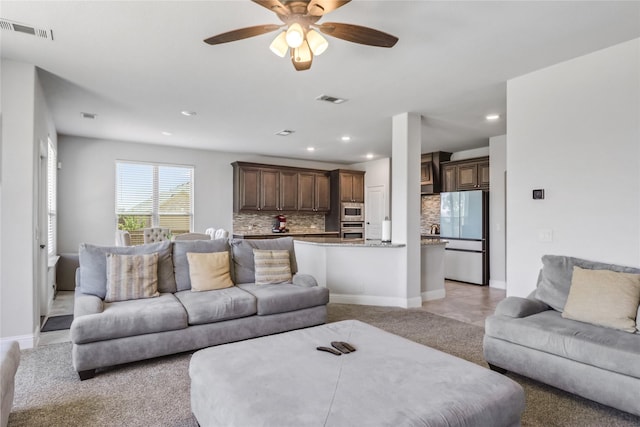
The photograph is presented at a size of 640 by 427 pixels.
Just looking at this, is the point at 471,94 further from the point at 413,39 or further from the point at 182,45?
the point at 182,45

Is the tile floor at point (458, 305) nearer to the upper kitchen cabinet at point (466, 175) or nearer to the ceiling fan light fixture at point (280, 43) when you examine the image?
the upper kitchen cabinet at point (466, 175)

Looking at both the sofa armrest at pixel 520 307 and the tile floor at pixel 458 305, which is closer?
the sofa armrest at pixel 520 307

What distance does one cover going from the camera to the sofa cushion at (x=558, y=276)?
291 cm

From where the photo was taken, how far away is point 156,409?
229 centimetres

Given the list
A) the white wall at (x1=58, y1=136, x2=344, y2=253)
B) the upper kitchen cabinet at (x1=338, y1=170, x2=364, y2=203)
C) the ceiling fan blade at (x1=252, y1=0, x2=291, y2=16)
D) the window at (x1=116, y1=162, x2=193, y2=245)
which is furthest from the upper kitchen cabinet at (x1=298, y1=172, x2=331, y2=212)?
the ceiling fan blade at (x1=252, y1=0, x2=291, y2=16)

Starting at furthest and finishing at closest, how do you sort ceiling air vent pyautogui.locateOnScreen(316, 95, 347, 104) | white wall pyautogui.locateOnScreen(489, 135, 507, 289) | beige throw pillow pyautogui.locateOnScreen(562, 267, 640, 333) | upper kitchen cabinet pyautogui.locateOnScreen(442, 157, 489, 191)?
upper kitchen cabinet pyautogui.locateOnScreen(442, 157, 489, 191) < white wall pyautogui.locateOnScreen(489, 135, 507, 289) < ceiling air vent pyautogui.locateOnScreen(316, 95, 347, 104) < beige throw pillow pyautogui.locateOnScreen(562, 267, 640, 333)

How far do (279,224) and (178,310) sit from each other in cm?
527

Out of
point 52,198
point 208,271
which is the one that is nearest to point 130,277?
point 208,271

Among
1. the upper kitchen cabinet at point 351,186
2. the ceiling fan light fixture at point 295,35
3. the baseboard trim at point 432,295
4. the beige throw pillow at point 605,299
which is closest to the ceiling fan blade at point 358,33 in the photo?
the ceiling fan light fixture at point 295,35

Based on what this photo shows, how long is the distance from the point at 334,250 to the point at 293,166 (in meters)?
3.85

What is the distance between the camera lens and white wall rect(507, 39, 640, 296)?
2.95 metres

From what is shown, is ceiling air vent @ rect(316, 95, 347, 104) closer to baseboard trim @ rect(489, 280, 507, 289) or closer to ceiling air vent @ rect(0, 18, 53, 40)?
ceiling air vent @ rect(0, 18, 53, 40)

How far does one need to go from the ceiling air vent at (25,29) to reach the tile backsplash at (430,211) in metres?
6.93

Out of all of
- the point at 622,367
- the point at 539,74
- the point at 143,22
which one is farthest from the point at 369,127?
the point at 622,367
